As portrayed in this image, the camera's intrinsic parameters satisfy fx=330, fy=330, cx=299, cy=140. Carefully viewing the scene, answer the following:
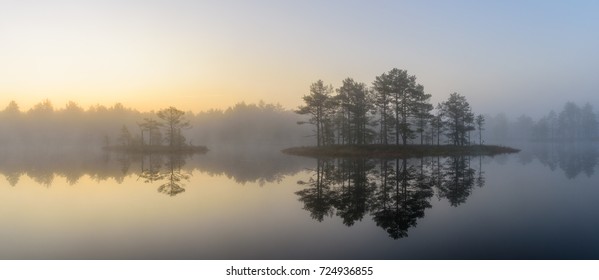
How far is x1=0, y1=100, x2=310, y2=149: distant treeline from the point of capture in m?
122

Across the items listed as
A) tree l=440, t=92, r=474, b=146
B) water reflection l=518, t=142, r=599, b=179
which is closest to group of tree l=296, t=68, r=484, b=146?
tree l=440, t=92, r=474, b=146

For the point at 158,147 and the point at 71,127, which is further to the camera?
the point at 71,127

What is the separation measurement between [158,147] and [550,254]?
83.1 metres

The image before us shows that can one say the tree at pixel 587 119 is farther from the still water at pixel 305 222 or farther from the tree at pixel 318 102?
the still water at pixel 305 222

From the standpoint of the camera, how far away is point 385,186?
2025 centimetres

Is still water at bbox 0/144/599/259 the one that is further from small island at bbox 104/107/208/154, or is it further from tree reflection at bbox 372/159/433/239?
small island at bbox 104/107/208/154

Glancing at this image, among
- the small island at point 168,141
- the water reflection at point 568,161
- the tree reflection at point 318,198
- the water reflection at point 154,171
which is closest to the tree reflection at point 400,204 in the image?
the tree reflection at point 318,198

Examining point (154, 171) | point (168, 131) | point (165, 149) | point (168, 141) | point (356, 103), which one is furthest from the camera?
point (168, 131)

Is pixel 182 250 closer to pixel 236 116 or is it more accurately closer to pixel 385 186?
pixel 385 186

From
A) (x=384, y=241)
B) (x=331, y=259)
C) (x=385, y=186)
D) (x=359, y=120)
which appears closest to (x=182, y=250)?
(x=331, y=259)

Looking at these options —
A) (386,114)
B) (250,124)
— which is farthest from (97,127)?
(386,114)

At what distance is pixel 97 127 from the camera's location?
12800cm

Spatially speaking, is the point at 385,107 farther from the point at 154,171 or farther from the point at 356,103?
the point at 154,171

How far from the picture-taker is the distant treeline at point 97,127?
12244 centimetres
